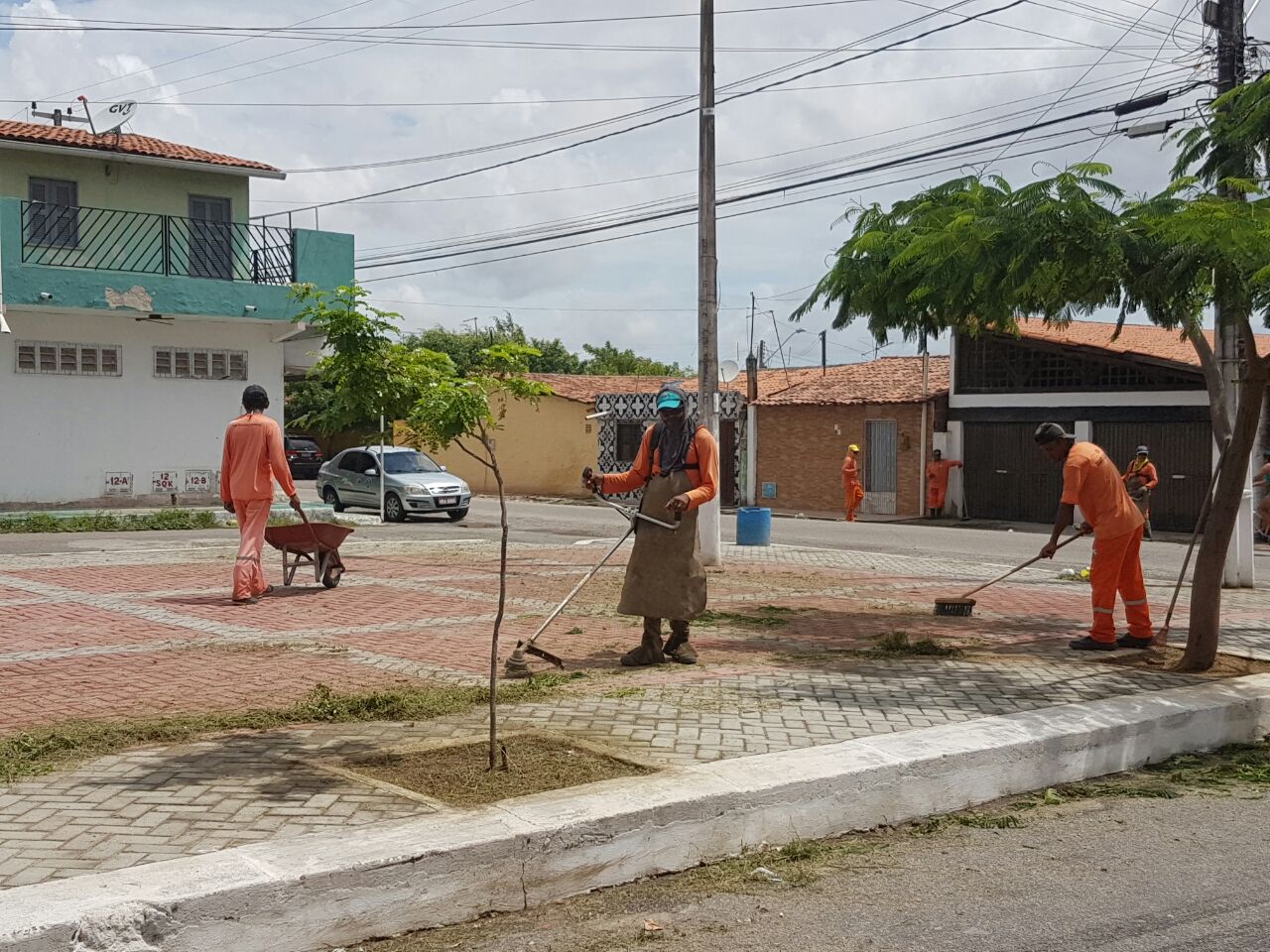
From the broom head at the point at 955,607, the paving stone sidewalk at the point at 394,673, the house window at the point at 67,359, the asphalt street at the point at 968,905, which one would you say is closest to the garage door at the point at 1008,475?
the paving stone sidewalk at the point at 394,673

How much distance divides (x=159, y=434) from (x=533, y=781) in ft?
70.9

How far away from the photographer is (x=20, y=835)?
15.8 ft

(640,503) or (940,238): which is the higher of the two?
(940,238)

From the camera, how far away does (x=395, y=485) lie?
26.8 m

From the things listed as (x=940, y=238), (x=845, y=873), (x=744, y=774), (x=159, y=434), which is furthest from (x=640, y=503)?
(x=159, y=434)

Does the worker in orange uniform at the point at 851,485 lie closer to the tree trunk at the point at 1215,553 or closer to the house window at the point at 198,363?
the house window at the point at 198,363

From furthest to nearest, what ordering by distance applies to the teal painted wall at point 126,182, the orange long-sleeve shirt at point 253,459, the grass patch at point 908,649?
the teal painted wall at point 126,182
the orange long-sleeve shirt at point 253,459
the grass patch at point 908,649

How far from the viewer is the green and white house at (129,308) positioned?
77.8ft

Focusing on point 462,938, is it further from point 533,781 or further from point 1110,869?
point 1110,869

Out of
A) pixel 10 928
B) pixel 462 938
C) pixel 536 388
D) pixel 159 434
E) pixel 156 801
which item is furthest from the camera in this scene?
pixel 159 434

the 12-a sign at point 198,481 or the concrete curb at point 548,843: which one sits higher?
the 12-a sign at point 198,481

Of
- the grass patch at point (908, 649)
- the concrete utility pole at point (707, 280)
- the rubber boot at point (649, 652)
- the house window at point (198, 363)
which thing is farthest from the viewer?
the house window at point (198, 363)

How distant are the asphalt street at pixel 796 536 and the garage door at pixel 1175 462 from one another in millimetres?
1442

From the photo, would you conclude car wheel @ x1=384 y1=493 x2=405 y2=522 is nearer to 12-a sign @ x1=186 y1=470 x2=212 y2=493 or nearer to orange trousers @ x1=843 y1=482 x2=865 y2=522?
12-a sign @ x1=186 y1=470 x2=212 y2=493
